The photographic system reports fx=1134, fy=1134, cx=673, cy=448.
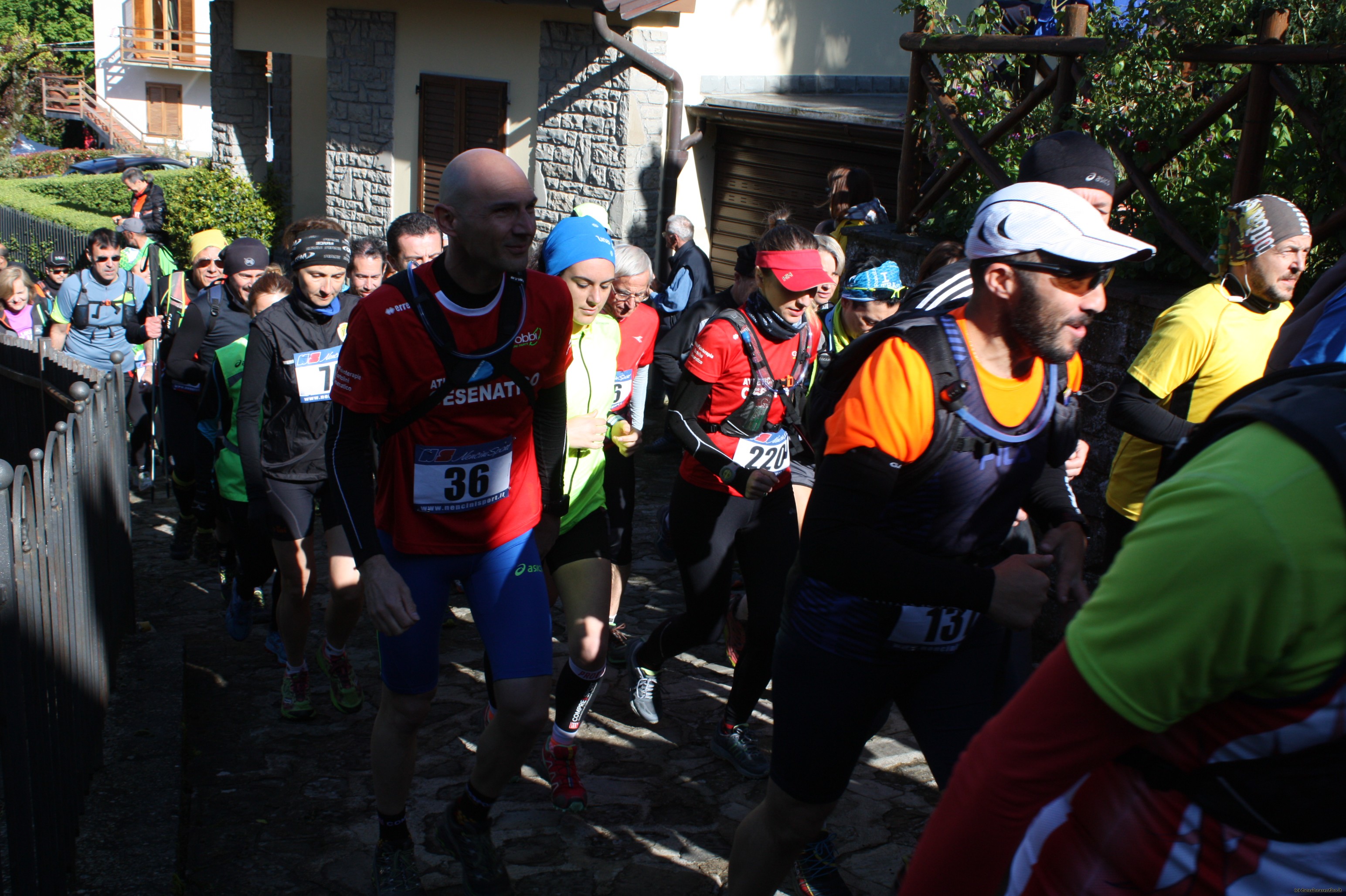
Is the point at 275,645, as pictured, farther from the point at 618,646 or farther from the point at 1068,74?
the point at 1068,74

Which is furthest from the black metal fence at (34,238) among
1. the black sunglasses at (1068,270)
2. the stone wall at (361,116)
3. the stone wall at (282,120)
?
the black sunglasses at (1068,270)

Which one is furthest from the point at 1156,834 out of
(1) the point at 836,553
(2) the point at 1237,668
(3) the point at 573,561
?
(3) the point at 573,561

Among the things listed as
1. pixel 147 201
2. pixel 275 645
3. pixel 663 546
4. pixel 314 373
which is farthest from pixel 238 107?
pixel 314 373

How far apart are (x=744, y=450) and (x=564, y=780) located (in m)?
1.35

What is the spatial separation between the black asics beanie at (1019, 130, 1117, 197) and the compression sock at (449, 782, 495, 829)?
8.32 ft

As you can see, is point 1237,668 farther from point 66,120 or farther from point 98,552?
point 66,120

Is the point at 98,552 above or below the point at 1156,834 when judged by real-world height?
below

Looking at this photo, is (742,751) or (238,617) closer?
(742,751)

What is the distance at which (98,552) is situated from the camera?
4.35 meters

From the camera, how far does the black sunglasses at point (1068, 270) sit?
2262 mm

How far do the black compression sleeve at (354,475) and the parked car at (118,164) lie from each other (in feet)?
109

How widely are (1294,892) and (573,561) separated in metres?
2.70

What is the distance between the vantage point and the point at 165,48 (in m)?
45.8

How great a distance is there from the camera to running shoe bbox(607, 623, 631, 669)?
17.2ft
